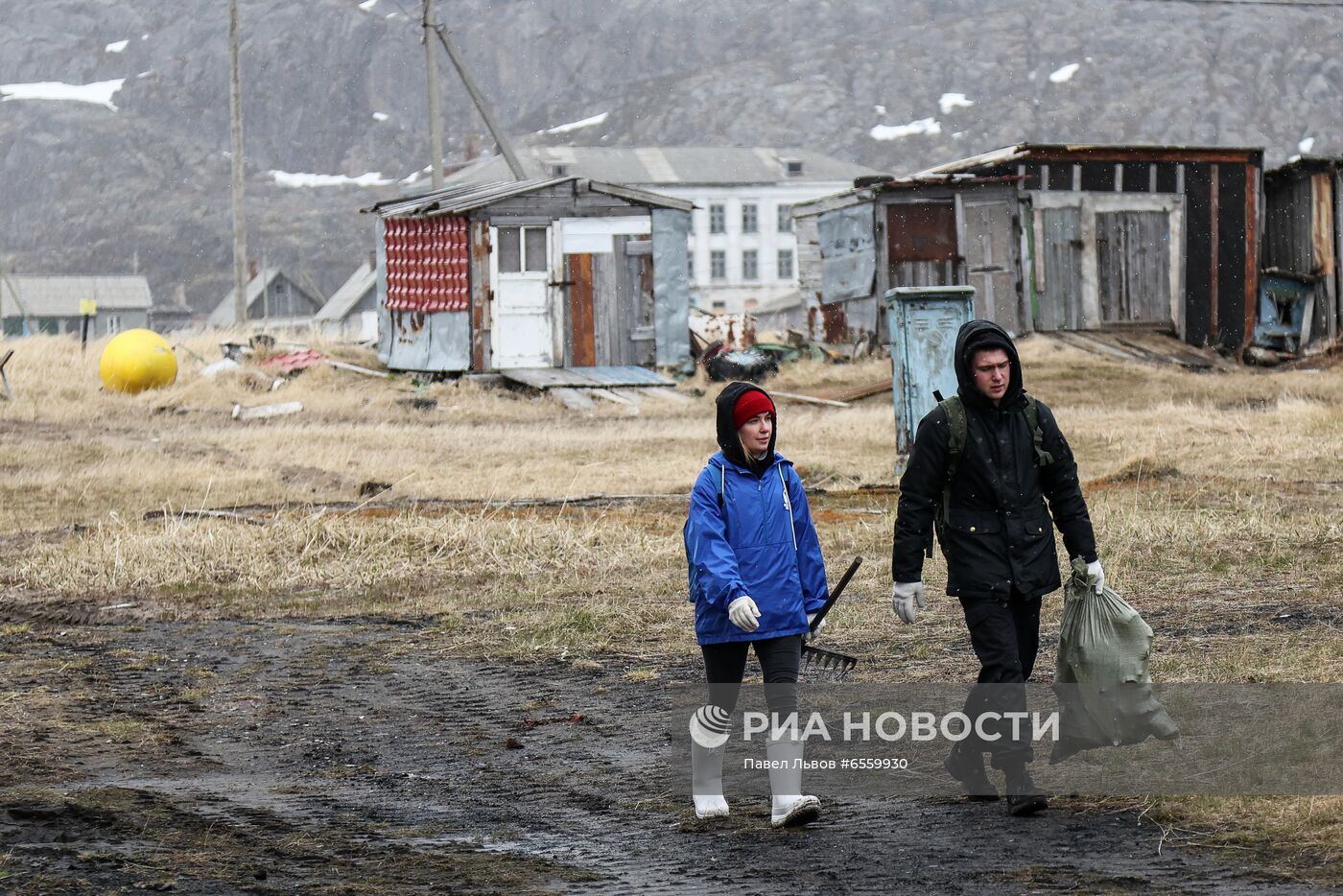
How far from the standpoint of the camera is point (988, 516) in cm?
537

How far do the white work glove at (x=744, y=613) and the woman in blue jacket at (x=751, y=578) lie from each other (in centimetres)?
7

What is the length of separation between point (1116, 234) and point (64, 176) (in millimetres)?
149366

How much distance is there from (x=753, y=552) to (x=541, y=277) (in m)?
22.6

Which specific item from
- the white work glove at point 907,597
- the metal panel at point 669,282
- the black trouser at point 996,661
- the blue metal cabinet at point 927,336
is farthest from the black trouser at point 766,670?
the metal panel at point 669,282

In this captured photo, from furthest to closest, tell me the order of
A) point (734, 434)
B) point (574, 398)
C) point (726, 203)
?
point (726, 203) < point (574, 398) < point (734, 434)

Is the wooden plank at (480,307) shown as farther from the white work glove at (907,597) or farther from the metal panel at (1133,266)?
the white work glove at (907,597)

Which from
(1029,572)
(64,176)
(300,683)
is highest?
(64,176)

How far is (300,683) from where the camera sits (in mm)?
7957

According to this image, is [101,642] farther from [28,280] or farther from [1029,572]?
[28,280]

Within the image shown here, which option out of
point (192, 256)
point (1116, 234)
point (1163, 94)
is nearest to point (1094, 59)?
point (1163, 94)

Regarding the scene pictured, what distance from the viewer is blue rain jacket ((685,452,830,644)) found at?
5168mm

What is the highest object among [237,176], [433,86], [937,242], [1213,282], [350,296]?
[433,86]

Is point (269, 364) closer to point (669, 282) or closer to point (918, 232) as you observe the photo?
point (669, 282)

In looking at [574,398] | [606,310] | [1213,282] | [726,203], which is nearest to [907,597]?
[574,398]
